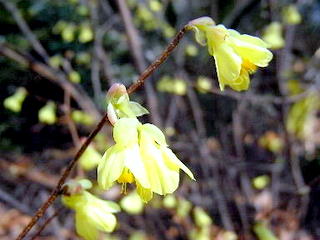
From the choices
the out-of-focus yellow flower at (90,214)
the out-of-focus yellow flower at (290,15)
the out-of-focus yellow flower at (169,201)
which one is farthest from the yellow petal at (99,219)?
the out-of-focus yellow flower at (290,15)

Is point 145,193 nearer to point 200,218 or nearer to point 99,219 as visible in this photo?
point 99,219

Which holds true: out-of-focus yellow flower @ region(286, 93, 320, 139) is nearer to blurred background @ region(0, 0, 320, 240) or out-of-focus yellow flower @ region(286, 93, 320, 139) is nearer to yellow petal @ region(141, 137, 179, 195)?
blurred background @ region(0, 0, 320, 240)

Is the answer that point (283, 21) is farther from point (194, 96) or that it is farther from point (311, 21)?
point (311, 21)

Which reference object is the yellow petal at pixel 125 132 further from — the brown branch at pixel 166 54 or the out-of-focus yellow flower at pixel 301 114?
the out-of-focus yellow flower at pixel 301 114

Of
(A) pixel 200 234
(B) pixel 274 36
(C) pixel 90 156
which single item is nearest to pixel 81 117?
(C) pixel 90 156

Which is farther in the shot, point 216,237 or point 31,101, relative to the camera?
point 31,101

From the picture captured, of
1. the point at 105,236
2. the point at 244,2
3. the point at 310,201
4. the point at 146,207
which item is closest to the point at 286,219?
the point at 310,201
